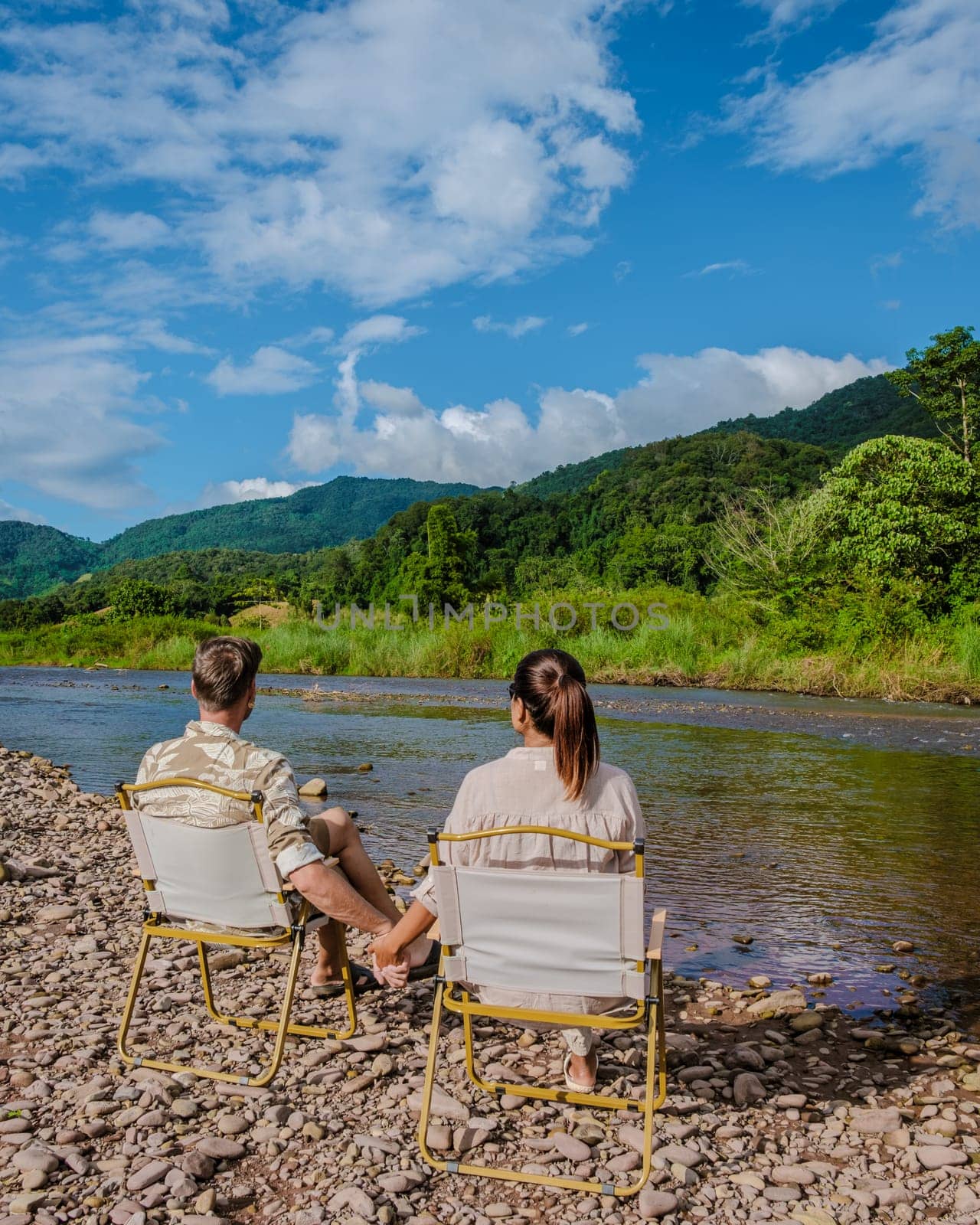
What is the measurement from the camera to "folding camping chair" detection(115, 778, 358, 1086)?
10.8 ft

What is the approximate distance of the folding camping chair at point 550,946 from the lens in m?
2.74

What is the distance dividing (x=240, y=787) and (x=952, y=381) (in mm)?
42562

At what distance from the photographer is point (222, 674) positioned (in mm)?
3633

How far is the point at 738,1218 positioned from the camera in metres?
2.69

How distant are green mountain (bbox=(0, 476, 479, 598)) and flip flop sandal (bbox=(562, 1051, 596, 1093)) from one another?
412 ft

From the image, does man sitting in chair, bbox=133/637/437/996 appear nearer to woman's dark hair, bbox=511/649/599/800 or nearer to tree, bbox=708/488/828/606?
woman's dark hair, bbox=511/649/599/800

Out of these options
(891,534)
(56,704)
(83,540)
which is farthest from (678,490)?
(83,540)

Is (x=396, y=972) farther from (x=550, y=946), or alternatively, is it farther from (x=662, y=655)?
(x=662, y=655)

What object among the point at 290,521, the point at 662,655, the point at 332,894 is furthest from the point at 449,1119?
the point at 290,521

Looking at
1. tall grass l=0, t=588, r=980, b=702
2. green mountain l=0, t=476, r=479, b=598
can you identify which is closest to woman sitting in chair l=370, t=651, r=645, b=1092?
tall grass l=0, t=588, r=980, b=702

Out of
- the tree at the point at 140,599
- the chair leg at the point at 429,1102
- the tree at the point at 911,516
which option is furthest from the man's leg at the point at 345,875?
the tree at the point at 140,599

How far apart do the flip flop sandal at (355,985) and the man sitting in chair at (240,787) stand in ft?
2.28

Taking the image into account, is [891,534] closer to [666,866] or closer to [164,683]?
[164,683]

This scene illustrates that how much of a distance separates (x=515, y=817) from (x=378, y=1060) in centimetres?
124
